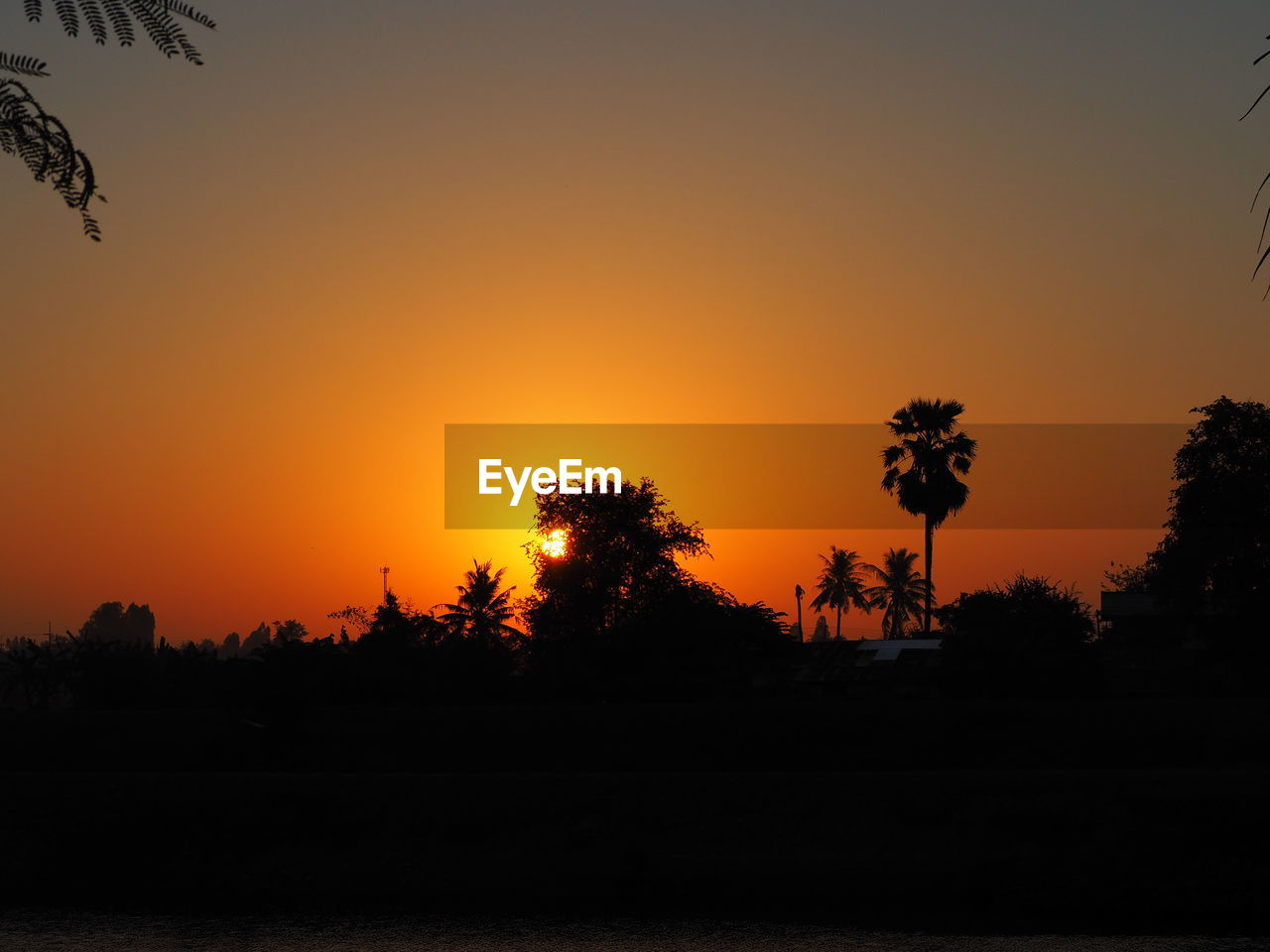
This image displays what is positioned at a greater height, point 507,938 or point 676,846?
point 676,846

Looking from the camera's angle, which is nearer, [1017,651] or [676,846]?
[676,846]

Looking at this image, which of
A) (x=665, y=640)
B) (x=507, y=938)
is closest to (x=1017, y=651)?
(x=665, y=640)

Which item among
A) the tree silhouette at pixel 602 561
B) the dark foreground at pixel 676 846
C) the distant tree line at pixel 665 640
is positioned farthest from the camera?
the tree silhouette at pixel 602 561

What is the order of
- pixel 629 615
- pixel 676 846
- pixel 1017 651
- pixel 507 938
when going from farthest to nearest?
pixel 629 615
pixel 1017 651
pixel 676 846
pixel 507 938

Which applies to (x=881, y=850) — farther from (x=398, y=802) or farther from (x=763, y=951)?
(x=398, y=802)

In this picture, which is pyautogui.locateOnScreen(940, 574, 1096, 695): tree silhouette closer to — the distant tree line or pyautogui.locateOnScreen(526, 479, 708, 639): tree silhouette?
the distant tree line

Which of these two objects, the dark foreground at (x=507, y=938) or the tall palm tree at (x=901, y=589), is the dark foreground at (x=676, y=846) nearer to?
the dark foreground at (x=507, y=938)

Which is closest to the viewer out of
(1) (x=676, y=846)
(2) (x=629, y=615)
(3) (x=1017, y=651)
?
(1) (x=676, y=846)

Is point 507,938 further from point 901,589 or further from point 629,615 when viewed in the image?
point 901,589

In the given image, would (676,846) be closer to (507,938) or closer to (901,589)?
(507,938)

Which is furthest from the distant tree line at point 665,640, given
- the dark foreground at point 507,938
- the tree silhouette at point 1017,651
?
the dark foreground at point 507,938

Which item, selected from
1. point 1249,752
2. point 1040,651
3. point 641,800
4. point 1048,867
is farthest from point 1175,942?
point 1040,651

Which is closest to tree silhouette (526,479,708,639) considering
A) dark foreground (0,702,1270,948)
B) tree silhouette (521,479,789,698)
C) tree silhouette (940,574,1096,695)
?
tree silhouette (521,479,789,698)

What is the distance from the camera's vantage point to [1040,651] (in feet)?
148
